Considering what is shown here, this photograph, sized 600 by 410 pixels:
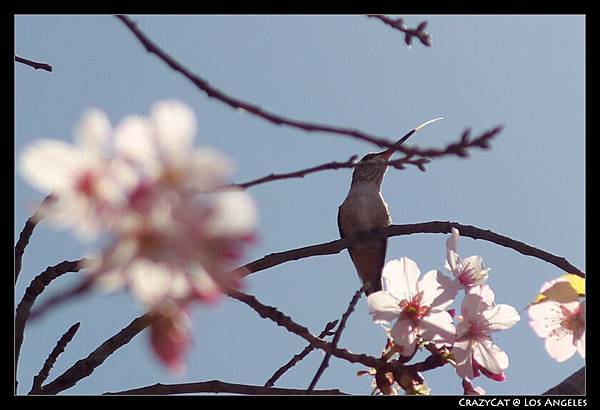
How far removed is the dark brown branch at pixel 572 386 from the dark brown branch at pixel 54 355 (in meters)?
1.26

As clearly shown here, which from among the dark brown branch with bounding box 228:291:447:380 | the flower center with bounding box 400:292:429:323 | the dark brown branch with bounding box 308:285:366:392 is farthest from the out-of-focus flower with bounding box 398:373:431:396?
the dark brown branch with bounding box 308:285:366:392

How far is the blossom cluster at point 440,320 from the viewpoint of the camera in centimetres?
156

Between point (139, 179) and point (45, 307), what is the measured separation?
0.55ft

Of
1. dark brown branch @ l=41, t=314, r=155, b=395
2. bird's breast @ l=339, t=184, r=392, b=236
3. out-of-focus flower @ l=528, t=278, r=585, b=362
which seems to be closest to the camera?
out-of-focus flower @ l=528, t=278, r=585, b=362

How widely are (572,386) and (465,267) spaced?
0.39m

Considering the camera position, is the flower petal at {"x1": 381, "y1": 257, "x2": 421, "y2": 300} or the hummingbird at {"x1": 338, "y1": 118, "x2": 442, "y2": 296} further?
the hummingbird at {"x1": 338, "y1": 118, "x2": 442, "y2": 296}

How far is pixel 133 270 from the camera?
589mm

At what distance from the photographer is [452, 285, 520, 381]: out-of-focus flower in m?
1.59

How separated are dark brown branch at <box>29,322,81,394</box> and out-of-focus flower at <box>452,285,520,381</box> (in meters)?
1.04

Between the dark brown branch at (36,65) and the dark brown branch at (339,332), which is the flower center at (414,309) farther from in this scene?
the dark brown branch at (36,65)

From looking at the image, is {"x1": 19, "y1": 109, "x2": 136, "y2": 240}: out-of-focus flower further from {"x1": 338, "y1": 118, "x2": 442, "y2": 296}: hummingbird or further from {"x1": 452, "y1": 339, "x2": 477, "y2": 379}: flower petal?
{"x1": 338, "y1": 118, "x2": 442, "y2": 296}: hummingbird

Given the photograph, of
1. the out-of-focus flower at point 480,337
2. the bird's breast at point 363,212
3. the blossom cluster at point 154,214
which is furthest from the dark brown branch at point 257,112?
the bird's breast at point 363,212
